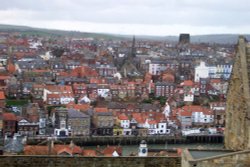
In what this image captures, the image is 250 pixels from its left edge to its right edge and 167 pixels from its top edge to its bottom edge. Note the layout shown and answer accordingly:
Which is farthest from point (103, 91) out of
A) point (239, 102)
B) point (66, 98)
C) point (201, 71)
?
point (239, 102)

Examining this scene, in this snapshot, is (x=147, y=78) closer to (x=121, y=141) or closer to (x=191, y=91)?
(x=191, y=91)

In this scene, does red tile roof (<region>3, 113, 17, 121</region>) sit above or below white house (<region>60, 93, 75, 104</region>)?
above

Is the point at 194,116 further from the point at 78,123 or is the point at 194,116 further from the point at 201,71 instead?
the point at 201,71

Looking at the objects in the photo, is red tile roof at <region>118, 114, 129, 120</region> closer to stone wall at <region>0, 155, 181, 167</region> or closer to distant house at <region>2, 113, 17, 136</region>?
distant house at <region>2, 113, 17, 136</region>

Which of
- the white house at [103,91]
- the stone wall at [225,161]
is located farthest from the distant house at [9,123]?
the stone wall at [225,161]

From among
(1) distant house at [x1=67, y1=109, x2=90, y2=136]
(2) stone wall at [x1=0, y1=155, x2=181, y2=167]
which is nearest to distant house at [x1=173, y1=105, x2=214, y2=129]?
(1) distant house at [x1=67, y1=109, x2=90, y2=136]

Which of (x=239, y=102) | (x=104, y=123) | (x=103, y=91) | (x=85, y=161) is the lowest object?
(x=104, y=123)
